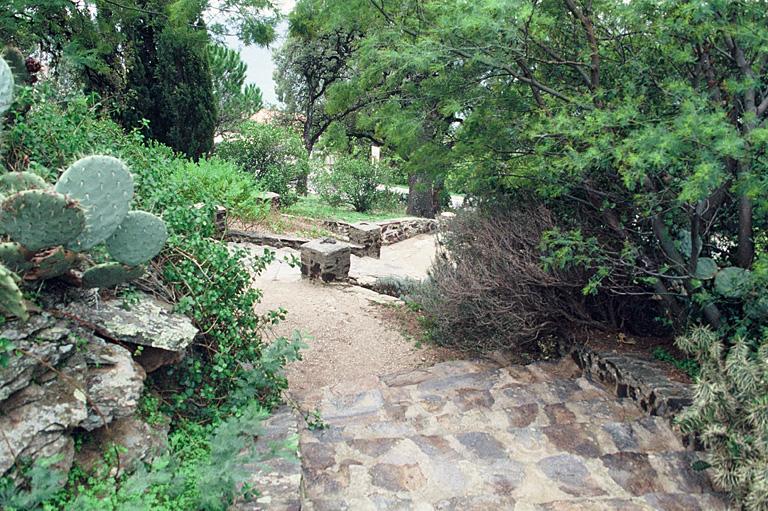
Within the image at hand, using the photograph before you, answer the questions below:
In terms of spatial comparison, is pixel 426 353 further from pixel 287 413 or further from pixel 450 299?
pixel 287 413

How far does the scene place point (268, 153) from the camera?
48.2 feet

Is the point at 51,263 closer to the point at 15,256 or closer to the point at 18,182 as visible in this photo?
the point at 15,256

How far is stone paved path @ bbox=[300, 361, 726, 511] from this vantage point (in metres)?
2.79

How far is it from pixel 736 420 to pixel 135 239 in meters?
3.25

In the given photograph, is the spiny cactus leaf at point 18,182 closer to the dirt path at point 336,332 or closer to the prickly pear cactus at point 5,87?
the prickly pear cactus at point 5,87

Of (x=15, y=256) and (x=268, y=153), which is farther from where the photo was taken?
(x=268, y=153)

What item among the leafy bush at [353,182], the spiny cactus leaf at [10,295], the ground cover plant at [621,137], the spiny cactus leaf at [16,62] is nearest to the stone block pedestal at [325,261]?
the ground cover plant at [621,137]

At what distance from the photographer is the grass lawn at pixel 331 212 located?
13.6 metres

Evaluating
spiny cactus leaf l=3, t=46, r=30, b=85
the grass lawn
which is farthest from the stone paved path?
the grass lawn

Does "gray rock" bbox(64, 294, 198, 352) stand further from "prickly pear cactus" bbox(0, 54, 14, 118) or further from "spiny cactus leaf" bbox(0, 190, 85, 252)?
"prickly pear cactus" bbox(0, 54, 14, 118)

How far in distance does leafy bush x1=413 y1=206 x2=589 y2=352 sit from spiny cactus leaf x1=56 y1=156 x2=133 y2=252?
309 cm

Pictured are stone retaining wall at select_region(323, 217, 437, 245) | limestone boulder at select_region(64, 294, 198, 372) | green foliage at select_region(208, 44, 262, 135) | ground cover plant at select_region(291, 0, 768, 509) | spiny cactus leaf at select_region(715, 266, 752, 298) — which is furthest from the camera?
green foliage at select_region(208, 44, 262, 135)

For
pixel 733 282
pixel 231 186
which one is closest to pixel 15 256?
pixel 733 282

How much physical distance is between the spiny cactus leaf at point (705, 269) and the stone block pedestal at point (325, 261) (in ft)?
15.8
